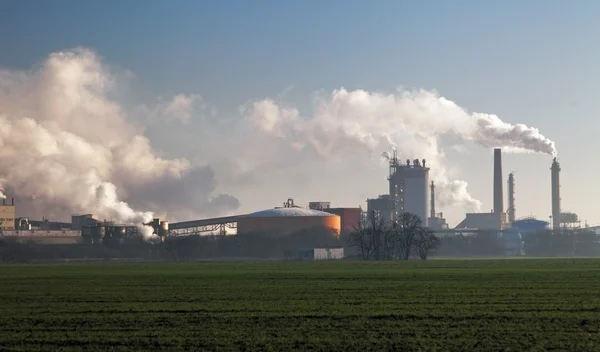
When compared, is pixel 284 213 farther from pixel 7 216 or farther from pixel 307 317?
pixel 307 317

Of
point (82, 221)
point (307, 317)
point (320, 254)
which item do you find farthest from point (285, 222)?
point (307, 317)

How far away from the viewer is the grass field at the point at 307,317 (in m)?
27.5

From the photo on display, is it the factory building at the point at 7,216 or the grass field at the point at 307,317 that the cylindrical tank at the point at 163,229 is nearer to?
the factory building at the point at 7,216

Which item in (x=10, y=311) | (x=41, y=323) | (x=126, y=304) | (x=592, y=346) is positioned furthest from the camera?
(x=126, y=304)

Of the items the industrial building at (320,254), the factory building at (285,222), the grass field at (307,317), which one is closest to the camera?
the grass field at (307,317)

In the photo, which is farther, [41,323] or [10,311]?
[10,311]

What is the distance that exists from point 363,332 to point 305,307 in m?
9.18

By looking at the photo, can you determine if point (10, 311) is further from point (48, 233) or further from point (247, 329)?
point (48, 233)

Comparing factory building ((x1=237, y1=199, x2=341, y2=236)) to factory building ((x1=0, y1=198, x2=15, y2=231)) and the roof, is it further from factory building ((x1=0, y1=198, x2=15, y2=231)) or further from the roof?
factory building ((x1=0, y1=198, x2=15, y2=231))

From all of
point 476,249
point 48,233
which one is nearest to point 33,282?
point 48,233

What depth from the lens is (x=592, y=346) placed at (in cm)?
2648

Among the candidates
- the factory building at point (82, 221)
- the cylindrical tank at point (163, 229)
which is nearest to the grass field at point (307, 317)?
the cylindrical tank at point (163, 229)

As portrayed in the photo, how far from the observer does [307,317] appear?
113 ft

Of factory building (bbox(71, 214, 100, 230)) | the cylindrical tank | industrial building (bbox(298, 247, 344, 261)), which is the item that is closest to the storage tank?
the cylindrical tank
